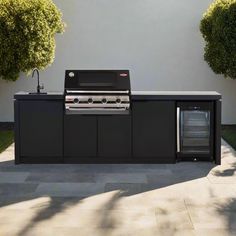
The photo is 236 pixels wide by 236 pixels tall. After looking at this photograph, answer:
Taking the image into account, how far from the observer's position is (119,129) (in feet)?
26.0

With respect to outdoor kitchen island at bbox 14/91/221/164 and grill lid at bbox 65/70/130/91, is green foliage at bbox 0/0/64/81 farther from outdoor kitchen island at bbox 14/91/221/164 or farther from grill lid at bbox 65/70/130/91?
grill lid at bbox 65/70/130/91

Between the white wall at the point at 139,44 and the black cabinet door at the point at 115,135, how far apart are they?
4.61 m

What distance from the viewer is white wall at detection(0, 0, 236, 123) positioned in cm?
1223

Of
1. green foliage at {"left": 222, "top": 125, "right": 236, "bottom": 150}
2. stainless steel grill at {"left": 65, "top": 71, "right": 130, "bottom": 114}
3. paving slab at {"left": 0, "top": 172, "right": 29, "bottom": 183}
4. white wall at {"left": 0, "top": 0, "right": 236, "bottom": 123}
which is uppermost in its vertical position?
white wall at {"left": 0, "top": 0, "right": 236, "bottom": 123}

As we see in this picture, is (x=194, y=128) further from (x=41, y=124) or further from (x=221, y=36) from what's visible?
(x=221, y=36)

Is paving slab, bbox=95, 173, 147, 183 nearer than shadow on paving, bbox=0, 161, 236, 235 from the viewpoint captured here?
No

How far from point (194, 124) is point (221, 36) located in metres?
3.78

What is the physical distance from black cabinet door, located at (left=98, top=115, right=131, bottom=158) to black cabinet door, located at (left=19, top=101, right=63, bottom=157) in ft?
2.09

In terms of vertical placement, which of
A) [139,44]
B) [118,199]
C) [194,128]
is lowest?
[118,199]

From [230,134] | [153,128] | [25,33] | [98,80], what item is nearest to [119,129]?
[153,128]

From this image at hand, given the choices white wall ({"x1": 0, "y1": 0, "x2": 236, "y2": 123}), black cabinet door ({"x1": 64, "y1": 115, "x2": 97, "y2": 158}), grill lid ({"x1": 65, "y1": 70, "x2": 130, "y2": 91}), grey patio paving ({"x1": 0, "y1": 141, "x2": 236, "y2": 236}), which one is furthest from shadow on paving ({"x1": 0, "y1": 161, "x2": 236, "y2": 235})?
white wall ({"x1": 0, "y1": 0, "x2": 236, "y2": 123})

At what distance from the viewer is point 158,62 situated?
1240cm

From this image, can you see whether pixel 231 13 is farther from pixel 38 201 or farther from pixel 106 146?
pixel 38 201

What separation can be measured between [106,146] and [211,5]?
5.19 meters
